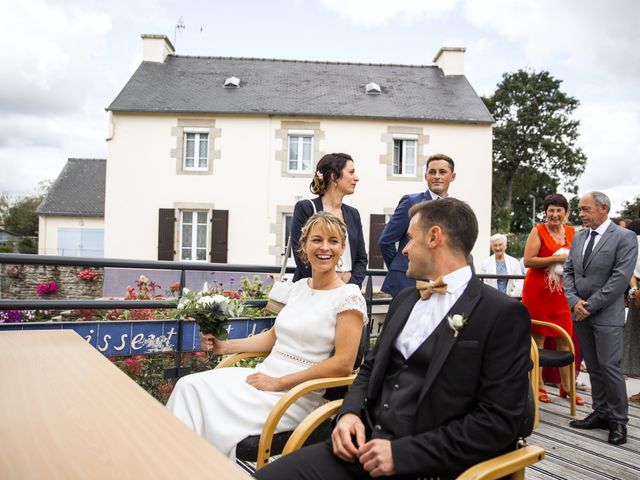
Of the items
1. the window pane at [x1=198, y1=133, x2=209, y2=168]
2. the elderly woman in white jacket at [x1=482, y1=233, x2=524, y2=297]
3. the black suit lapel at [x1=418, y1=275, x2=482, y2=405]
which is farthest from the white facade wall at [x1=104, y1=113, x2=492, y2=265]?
the black suit lapel at [x1=418, y1=275, x2=482, y2=405]

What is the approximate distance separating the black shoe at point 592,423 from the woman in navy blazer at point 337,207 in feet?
7.11

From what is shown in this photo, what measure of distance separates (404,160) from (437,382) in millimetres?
17013

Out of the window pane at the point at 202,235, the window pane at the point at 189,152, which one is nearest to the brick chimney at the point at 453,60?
the window pane at the point at 189,152

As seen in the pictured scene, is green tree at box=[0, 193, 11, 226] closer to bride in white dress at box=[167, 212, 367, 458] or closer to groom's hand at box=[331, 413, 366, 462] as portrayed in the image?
bride in white dress at box=[167, 212, 367, 458]

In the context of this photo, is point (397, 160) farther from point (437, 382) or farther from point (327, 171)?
point (437, 382)

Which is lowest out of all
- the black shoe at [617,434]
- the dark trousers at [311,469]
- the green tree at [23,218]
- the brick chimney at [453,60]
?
the black shoe at [617,434]

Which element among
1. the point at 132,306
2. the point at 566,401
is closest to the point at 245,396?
the point at 132,306

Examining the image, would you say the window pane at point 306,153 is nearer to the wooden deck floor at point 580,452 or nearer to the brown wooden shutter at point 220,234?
the brown wooden shutter at point 220,234

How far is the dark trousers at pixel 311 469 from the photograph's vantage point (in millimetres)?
1889

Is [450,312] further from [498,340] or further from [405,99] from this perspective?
[405,99]

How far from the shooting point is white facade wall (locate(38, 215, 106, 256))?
25.0 m

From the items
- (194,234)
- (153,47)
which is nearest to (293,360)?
(194,234)

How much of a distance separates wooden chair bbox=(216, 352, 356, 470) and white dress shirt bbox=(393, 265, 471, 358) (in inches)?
20.3

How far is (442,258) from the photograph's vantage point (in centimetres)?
199
